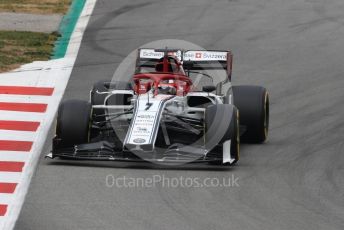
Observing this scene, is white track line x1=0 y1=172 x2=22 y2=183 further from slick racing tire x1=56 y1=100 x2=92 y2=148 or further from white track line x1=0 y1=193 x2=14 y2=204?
slick racing tire x1=56 y1=100 x2=92 y2=148

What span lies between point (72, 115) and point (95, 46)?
8231mm

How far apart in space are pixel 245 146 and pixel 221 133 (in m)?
1.79

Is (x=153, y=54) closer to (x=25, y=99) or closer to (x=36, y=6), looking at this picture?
(x=25, y=99)

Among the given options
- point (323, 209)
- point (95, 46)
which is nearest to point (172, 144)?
point (323, 209)

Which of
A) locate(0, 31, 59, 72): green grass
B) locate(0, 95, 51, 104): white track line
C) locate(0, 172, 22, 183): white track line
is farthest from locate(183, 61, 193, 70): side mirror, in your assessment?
locate(0, 31, 59, 72): green grass

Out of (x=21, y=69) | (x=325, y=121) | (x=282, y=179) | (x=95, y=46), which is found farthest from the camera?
(x=95, y=46)

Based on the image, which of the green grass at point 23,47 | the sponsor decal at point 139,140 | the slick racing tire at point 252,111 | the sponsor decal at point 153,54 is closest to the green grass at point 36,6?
the green grass at point 23,47

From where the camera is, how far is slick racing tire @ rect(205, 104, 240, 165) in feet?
50.5

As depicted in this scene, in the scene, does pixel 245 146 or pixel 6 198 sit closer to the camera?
pixel 6 198

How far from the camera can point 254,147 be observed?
17062 millimetres

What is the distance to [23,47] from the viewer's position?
23.8 meters

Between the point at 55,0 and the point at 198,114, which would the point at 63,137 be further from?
the point at 55,0

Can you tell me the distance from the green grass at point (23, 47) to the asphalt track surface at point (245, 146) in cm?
84

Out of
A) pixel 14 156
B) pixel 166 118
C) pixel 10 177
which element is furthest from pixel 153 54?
pixel 10 177
